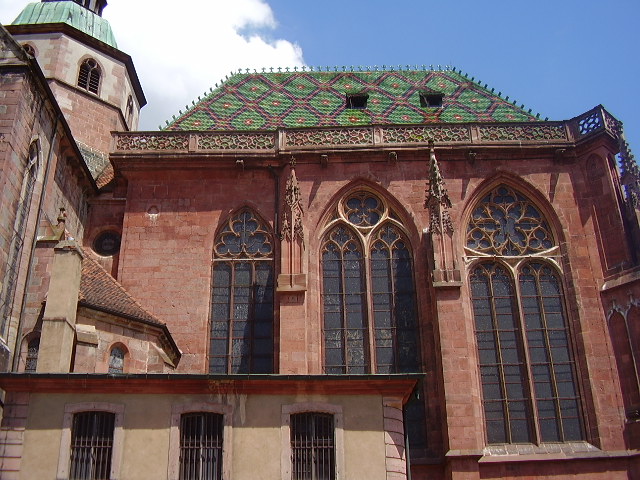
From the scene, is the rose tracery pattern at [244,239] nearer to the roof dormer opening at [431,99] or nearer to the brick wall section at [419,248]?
the brick wall section at [419,248]

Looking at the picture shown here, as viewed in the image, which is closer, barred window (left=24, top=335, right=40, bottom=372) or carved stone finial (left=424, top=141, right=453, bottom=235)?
barred window (left=24, top=335, right=40, bottom=372)

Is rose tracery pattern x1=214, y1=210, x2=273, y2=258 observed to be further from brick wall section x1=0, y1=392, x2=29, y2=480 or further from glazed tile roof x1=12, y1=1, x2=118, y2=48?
glazed tile roof x1=12, y1=1, x2=118, y2=48

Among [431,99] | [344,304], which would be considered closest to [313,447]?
[344,304]

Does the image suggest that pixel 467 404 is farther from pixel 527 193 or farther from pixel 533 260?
pixel 527 193

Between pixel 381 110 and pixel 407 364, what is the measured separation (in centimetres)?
845

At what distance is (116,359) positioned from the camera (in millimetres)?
15328

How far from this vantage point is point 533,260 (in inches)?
720

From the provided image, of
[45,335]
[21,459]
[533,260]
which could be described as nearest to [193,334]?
[45,335]

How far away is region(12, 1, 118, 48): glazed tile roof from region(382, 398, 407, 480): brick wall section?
16393 millimetres

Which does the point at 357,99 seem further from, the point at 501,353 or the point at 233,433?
the point at 233,433

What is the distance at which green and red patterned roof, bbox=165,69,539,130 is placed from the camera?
72.2ft

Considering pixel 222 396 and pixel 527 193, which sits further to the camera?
pixel 527 193

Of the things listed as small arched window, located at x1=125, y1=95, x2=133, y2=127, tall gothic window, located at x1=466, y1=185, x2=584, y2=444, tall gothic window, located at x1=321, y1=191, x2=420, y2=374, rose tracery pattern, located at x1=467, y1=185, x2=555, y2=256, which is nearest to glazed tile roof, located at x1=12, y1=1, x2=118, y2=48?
small arched window, located at x1=125, y1=95, x2=133, y2=127

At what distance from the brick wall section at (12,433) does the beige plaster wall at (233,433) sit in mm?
94
